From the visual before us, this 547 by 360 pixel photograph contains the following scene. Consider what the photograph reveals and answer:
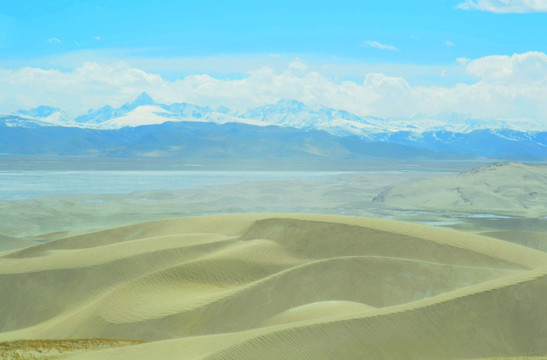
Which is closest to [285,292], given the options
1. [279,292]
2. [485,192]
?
[279,292]

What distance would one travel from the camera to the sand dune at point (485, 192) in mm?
58688

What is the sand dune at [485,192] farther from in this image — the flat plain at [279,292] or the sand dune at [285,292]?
the sand dune at [285,292]

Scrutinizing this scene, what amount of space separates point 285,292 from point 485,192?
4369cm

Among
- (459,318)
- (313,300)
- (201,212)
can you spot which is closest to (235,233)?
(313,300)

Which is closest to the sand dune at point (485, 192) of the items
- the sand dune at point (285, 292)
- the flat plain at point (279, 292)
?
the flat plain at point (279, 292)

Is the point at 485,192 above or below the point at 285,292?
below

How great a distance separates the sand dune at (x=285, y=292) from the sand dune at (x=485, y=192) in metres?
28.9

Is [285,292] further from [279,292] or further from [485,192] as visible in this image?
[485,192]

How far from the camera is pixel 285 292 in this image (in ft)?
79.0

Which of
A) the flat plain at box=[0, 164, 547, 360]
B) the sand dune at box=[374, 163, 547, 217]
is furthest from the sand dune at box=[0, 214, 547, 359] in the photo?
the sand dune at box=[374, 163, 547, 217]

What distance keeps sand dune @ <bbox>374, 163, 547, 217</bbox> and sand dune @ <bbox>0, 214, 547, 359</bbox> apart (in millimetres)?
28939

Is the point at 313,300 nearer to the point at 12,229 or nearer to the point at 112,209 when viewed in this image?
the point at 12,229

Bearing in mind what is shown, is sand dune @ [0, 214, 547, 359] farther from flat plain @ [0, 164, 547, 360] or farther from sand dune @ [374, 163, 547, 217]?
sand dune @ [374, 163, 547, 217]

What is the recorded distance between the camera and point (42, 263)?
96.0 ft
